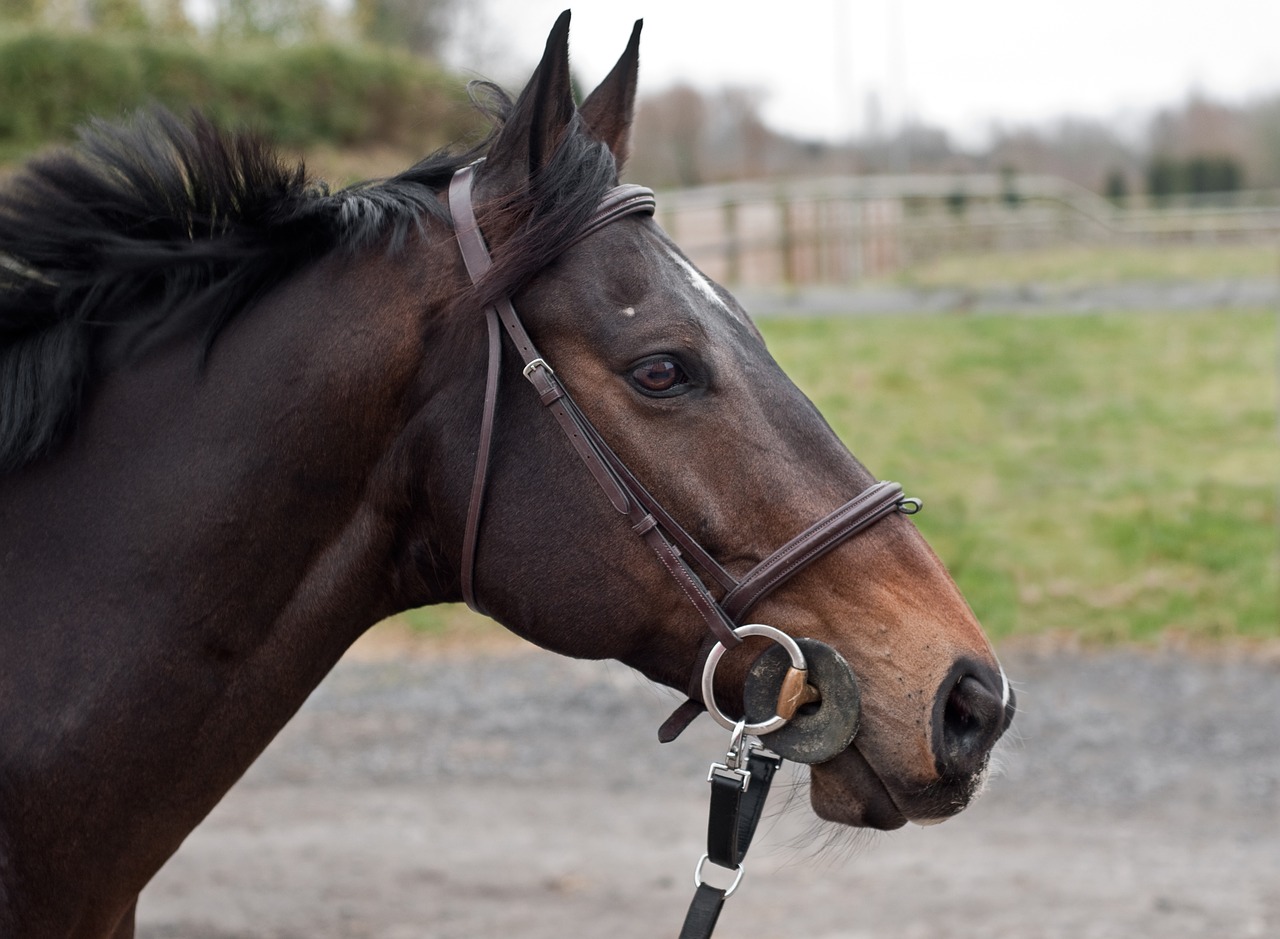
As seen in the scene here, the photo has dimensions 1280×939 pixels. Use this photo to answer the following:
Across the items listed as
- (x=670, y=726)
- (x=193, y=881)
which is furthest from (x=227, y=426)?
(x=193, y=881)

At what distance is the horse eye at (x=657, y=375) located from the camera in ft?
6.11

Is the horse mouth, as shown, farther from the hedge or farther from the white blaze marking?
the hedge

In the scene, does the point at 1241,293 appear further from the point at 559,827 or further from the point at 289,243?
the point at 289,243

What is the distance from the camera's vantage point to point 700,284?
6.47 ft

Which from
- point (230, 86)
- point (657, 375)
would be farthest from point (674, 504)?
point (230, 86)

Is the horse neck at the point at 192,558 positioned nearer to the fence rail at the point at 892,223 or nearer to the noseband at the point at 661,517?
the noseband at the point at 661,517

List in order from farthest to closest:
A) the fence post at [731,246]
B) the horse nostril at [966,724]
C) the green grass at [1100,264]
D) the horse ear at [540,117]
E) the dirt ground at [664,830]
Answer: the green grass at [1100,264] < the fence post at [731,246] < the dirt ground at [664,830] < the horse ear at [540,117] < the horse nostril at [966,724]

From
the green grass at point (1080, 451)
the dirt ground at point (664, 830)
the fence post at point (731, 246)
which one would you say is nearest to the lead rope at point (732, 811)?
the dirt ground at point (664, 830)

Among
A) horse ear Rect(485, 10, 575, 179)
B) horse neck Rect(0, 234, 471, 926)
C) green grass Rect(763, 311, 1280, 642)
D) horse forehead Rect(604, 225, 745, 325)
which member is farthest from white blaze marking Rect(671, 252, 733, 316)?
green grass Rect(763, 311, 1280, 642)

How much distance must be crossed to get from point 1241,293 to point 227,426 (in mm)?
7834

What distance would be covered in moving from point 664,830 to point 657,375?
3.69 meters

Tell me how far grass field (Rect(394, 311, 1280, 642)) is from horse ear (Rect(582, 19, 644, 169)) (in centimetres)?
564

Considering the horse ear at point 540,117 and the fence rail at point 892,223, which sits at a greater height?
the horse ear at point 540,117

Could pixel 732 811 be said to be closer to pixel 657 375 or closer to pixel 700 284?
pixel 657 375
